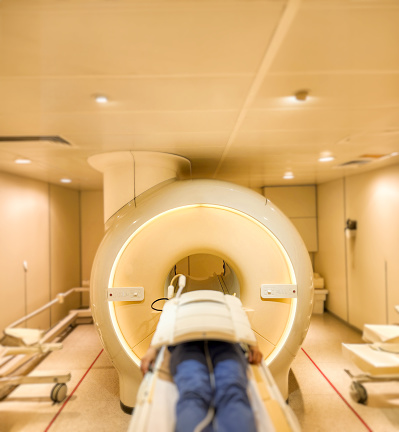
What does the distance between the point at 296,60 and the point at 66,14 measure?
653 mm

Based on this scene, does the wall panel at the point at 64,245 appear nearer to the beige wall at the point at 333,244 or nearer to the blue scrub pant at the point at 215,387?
the blue scrub pant at the point at 215,387

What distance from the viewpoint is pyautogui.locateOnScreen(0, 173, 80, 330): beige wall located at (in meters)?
3.04

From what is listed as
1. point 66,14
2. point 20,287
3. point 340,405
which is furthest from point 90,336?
point 66,14

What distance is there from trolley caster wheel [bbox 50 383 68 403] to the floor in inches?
1.4

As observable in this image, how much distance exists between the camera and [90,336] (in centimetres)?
372

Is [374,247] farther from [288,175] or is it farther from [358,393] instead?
[358,393]

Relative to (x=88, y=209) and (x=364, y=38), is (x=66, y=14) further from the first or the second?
(x=88, y=209)

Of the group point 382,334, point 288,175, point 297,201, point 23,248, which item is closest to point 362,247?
point 288,175

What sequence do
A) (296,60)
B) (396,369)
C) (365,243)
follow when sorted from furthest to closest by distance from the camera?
(365,243) → (396,369) → (296,60)

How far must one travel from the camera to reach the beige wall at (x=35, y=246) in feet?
9.96

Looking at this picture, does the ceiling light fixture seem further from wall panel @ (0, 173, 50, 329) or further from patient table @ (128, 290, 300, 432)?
wall panel @ (0, 173, 50, 329)

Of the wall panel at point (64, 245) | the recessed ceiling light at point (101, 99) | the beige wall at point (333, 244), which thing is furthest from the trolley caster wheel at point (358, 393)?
the wall panel at point (64, 245)

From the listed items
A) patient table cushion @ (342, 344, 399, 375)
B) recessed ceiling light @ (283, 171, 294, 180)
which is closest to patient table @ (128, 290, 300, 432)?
patient table cushion @ (342, 344, 399, 375)

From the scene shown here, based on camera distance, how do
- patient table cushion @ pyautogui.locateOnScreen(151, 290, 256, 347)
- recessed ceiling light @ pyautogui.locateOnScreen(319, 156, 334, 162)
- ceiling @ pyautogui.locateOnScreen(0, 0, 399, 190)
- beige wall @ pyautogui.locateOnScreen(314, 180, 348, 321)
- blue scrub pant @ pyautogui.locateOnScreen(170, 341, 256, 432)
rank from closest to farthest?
ceiling @ pyautogui.locateOnScreen(0, 0, 399, 190) < blue scrub pant @ pyautogui.locateOnScreen(170, 341, 256, 432) < patient table cushion @ pyautogui.locateOnScreen(151, 290, 256, 347) < recessed ceiling light @ pyautogui.locateOnScreen(319, 156, 334, 162) < beige wall @ pyautogui.locateOnScreen(314, 180, 348, 321)
